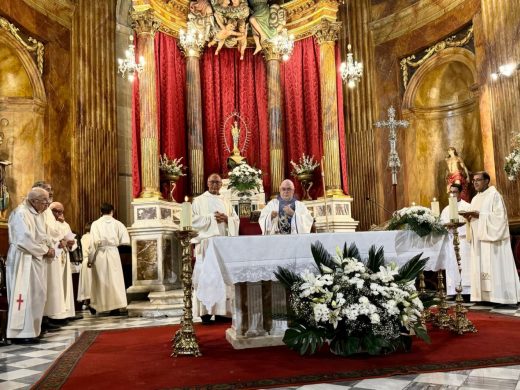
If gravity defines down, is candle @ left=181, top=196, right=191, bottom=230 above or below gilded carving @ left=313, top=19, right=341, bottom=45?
below

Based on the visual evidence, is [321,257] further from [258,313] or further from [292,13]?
[292,13]

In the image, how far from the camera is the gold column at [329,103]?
1077cm

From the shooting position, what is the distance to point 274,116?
440 inches

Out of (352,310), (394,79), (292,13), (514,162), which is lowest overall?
(352,310)

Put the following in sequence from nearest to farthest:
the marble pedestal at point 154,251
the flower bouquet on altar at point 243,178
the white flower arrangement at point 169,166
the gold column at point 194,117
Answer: the flower bouquet on altar at point 243,178 → the marble pedestal at point 154,251 → the white flower arrangement at point 169,166 → the gold column at point 194,117

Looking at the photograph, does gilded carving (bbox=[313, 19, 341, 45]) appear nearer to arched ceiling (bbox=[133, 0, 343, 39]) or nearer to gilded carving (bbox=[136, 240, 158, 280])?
arched ceiling (bbox=[133, 0, 343, 39])

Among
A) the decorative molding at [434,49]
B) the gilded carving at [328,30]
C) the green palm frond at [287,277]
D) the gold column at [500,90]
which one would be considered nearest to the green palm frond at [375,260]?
the green palm frond at [287,277]

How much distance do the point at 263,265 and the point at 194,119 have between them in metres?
6.59

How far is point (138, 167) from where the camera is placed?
9930 millimetres

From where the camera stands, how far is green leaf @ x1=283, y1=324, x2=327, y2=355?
4.25 m

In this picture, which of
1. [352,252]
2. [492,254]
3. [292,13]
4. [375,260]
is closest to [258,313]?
[352,252]

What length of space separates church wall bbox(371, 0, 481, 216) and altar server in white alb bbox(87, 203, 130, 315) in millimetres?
5861

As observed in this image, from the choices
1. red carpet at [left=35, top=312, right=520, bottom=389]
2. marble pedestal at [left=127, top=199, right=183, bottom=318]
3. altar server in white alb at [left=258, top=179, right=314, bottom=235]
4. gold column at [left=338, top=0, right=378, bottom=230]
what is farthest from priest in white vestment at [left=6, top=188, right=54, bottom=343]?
gold column at [left=338, top=0, right=378, bottom=230]

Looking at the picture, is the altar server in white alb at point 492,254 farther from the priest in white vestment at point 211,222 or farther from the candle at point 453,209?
the priest in white vestment at point 211,222
